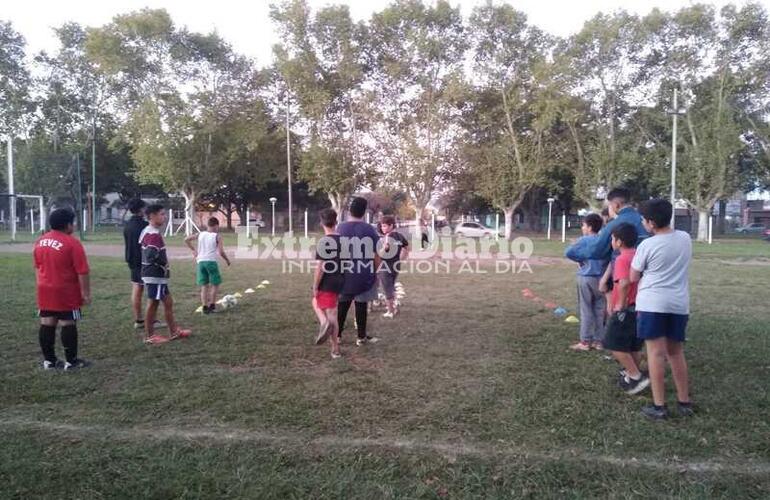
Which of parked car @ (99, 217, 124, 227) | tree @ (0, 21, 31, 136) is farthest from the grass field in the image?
parked car @ (99, 217, 124, 227)

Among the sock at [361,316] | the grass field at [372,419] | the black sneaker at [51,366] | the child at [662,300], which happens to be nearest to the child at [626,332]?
the grass field at [372,419]

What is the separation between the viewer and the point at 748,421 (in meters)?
4.25

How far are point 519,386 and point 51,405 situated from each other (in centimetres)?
407

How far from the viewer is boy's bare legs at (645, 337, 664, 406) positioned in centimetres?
432

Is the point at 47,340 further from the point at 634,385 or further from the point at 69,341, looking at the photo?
the point at 634,385

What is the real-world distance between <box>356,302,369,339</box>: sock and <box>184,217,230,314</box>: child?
305 cm

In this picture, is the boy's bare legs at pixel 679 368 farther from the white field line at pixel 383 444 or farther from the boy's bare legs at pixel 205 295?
the boy's bare legs at pixel 205 295

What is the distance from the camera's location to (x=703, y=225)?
122 feet

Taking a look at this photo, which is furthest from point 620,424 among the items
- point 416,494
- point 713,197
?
point 713,197

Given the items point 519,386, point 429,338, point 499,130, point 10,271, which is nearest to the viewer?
point 519,386

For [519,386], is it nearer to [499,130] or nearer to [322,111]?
[322,111]

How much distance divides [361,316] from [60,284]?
321 centimetres

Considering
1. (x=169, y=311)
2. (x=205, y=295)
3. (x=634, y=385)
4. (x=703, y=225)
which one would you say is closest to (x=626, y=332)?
(x=634, y=385)

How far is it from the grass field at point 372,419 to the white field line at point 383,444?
0.05ft
